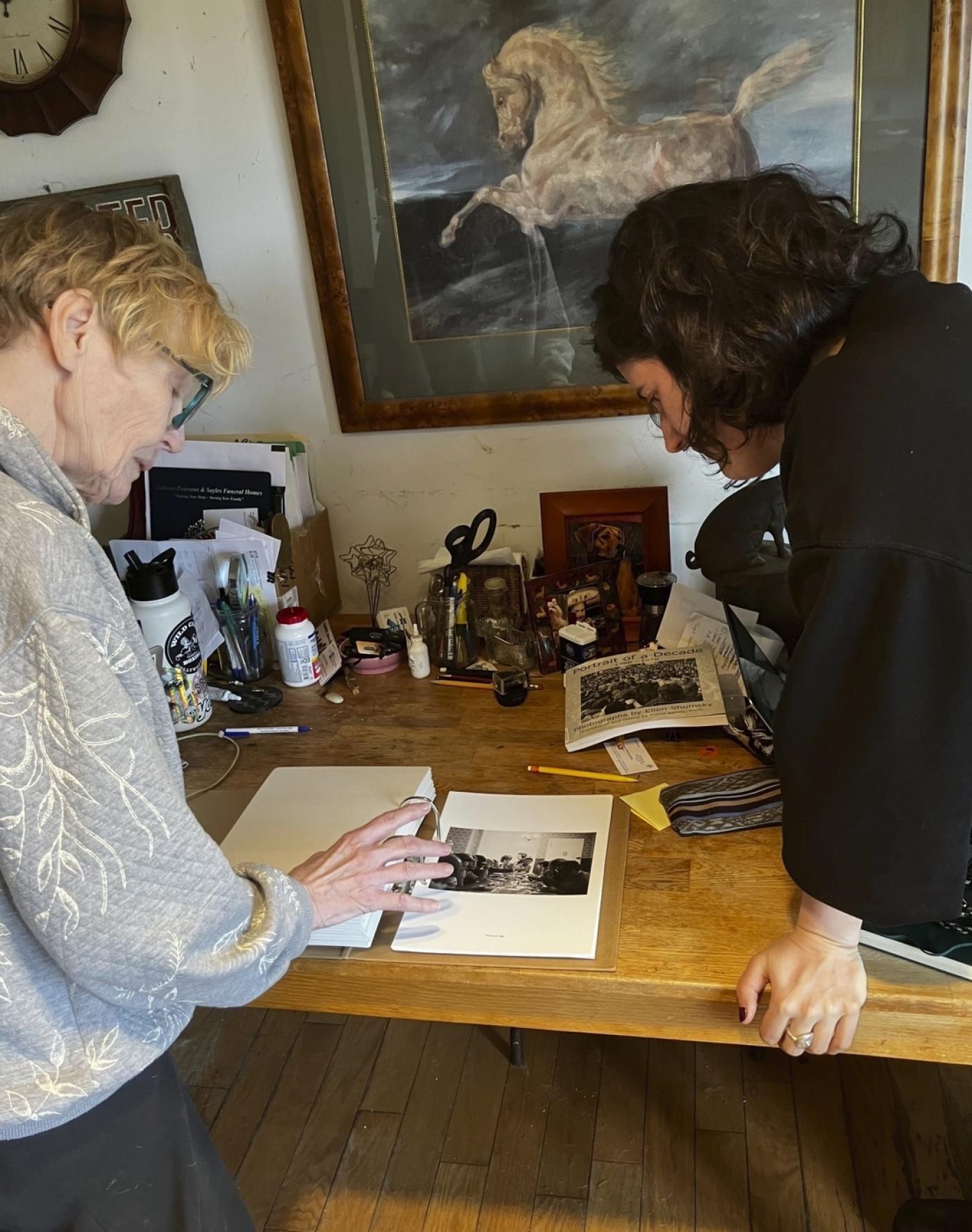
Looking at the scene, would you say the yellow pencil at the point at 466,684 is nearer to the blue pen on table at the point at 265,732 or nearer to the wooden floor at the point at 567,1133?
the blue pen on table at the point at 265,732

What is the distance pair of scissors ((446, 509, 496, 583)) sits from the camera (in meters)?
1.68

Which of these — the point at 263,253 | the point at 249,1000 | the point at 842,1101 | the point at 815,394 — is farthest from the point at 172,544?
the point at 842,1101

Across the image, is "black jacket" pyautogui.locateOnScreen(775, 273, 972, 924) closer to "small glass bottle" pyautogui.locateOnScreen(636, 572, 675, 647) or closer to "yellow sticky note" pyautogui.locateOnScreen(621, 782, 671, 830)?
"yellow sticky note" pyautogui.locateOnScreen(621, 782, 671, 830)

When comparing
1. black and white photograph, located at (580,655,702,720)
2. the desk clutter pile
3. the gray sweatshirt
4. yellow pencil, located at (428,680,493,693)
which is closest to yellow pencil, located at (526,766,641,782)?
the desk clutter pile

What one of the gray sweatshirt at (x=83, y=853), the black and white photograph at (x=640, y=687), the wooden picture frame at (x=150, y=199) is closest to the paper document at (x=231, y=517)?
the wooden picture frame at (x=150, y=199)

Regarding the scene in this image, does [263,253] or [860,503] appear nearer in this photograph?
[860,503]

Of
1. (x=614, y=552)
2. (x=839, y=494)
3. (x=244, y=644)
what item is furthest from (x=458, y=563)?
(x=839, y=494)

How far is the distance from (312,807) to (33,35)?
127 cm

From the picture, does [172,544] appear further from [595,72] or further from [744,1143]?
[744,1143]

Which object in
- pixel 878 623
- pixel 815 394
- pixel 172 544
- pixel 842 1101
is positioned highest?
pixel 815 394

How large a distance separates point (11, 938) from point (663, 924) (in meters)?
0.65

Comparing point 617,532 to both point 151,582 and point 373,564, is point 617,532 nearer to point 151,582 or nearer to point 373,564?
point 373,564

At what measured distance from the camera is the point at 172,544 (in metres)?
1.69

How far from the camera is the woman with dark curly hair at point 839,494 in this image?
78cm
